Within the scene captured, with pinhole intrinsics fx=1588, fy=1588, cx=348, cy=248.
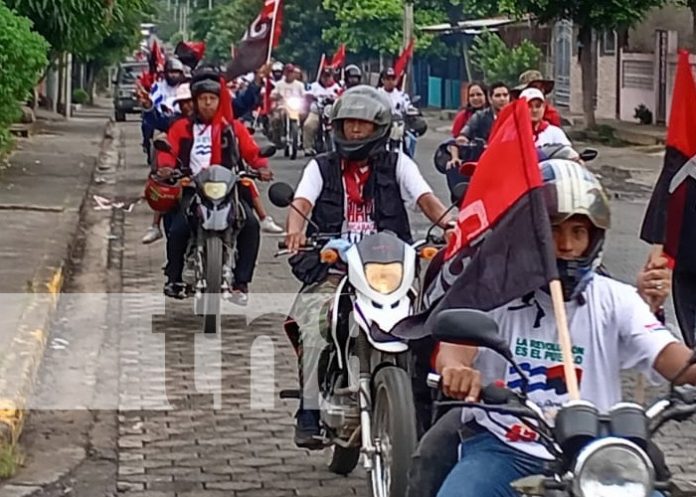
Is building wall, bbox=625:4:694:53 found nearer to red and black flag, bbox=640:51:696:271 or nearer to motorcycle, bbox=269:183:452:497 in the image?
red and black flag, bbox=640:51:696:271

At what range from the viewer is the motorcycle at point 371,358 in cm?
557

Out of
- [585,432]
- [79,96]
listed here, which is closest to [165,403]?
[585,432]

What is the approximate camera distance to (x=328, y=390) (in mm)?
6590

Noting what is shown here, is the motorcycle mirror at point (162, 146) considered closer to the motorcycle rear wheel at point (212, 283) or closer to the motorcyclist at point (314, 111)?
the motorcycle rear wheel at point (212, 283)

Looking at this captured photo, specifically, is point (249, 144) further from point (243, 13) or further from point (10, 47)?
point (243, 13)

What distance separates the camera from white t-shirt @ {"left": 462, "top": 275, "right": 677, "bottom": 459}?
430 cm

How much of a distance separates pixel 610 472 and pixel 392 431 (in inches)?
83.7

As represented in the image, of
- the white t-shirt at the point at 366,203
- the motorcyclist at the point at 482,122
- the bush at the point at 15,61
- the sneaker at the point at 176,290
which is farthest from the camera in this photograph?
the bush at the point at 15,61

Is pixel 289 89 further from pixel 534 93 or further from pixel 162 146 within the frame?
pixel 162 146

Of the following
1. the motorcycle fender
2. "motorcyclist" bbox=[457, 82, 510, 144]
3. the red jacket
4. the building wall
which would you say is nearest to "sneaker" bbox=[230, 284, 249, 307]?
the motorcycle fender

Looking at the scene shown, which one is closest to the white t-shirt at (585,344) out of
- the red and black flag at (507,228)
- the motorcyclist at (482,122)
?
the red and black flag at (507,228)

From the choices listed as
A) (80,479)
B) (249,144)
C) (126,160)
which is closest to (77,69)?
(126,160)

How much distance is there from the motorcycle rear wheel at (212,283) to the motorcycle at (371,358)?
11.7 ft

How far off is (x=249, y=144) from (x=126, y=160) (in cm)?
1695
